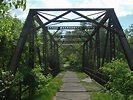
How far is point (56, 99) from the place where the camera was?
441 inches

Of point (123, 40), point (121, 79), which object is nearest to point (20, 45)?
point (123, 40)

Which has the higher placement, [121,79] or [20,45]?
[20,45]

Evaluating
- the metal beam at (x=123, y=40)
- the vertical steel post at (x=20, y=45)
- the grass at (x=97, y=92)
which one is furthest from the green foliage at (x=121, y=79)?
the vertical steel post at (x=20, y=45)

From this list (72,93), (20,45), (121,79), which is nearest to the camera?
(121,79)

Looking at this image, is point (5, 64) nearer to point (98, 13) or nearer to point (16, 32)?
point (16, 32)

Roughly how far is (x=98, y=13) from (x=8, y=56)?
5359mm

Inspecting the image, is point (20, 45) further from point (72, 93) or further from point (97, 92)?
point (97, 92)

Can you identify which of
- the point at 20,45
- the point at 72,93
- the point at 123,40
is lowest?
the point at 72,93

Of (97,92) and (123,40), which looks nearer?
(123,40)

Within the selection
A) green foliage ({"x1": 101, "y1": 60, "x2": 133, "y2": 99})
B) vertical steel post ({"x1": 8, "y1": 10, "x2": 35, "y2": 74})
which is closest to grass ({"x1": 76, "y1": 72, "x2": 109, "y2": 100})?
green foliage ({"x1": 101, "y1": 60, "x2": 133, "y2": 99})

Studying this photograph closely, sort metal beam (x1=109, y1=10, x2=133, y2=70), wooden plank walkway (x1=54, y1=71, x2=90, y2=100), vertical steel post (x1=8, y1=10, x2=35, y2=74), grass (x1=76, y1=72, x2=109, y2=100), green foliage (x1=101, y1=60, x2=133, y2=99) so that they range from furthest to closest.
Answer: metal beam (x1=109, y1=10, x2=133, y2=70) → vertical steel post (x1=8, y1=10, x2=35, y2=74) → wooden plank walkway (x1=54, y1=71, x2=90, y2=100) → grass (x1=76, y1=72, x2=109, y2=100) → green foliage (x1=101, y1=60, x2=133, y2=99)

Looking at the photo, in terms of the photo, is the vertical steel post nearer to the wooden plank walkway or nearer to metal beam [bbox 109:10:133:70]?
the wooden plank walkway

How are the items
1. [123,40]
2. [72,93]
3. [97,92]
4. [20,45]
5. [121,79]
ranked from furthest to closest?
[72,93] < [97,92] < [123,40] < [20,45] < [121,79]

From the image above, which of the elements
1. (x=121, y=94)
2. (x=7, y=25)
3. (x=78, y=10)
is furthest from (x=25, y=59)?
(x=7, y=25)
